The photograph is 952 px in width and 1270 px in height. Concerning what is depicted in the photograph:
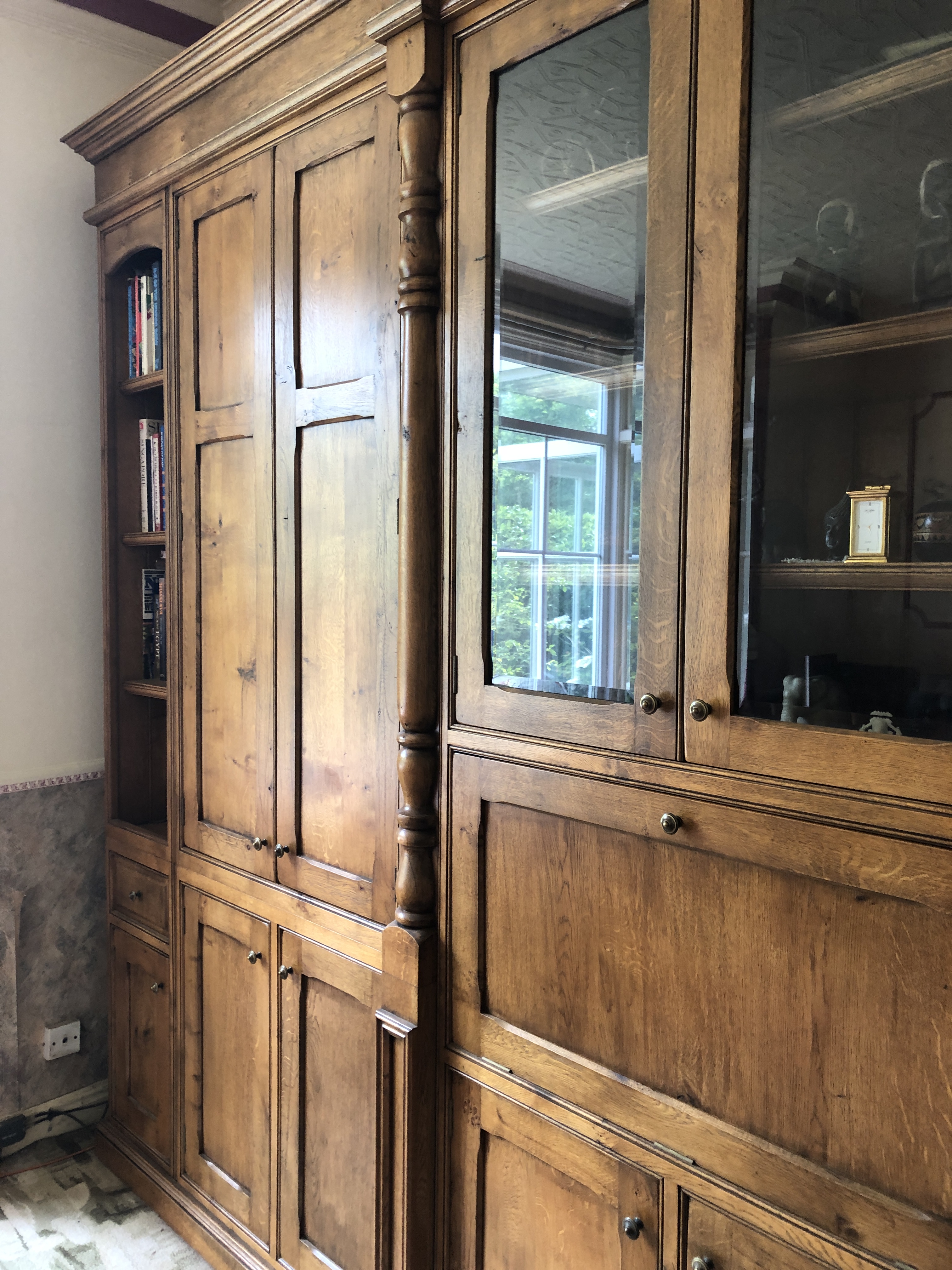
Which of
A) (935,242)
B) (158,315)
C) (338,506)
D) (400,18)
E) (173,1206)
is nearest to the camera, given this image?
(935,242)

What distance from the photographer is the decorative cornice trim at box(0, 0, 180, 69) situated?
2248mm

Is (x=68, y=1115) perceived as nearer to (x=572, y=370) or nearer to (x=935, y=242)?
(x=572, y=370)

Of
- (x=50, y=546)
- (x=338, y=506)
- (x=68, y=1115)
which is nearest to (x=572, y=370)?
(x=338, y=506)

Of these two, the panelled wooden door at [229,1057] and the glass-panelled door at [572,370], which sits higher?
the glass-panelled door at [572,370]

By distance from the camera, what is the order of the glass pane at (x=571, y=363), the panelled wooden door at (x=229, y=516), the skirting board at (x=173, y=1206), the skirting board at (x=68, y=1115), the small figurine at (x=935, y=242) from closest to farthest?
the small figurine at (x=935, y=242), the glass pane at (x=571, y=363), the panelled wooden door at (x=229, y=516), the skirting board at (x=173, y=1206), the skirting board at (x=68, y=1115)

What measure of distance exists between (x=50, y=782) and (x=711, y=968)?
74.4 inches

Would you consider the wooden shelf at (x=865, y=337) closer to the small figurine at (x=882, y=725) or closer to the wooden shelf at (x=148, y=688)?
the small figurine at (x=882, y=725)

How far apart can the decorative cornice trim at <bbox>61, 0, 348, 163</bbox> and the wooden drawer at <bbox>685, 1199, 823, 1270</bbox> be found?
1878 millimetres

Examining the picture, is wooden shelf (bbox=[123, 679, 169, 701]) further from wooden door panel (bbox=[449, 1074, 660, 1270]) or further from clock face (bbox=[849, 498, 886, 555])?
clock face (bbox=[849, 498, 886, 555])

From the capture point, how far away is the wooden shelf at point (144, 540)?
2199mm

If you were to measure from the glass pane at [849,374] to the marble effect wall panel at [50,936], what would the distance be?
1.98 metres

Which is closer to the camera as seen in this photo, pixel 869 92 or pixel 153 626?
pixel 869 92

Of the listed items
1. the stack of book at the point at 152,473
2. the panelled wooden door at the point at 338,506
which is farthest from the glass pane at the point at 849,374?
the stack of book at the point at 152,473

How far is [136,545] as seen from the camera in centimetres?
234
